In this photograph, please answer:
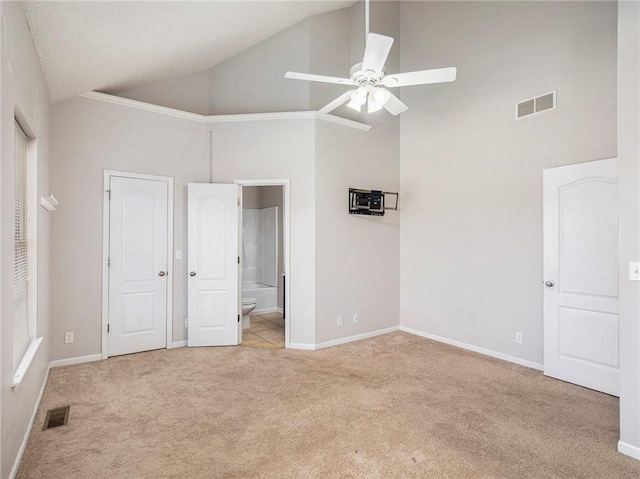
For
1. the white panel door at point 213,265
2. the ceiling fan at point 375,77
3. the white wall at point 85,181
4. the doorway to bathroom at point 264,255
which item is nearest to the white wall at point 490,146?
the ceiling fan at point 375,77

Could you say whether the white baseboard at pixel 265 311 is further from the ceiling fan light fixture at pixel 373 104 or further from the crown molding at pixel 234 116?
the ceiling fan light fixture at pixel 373 104

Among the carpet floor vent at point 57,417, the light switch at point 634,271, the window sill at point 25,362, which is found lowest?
the carpet floor vent at point 57,417

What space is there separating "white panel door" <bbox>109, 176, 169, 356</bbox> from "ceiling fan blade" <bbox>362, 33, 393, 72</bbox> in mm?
2922

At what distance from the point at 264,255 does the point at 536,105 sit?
4.96m

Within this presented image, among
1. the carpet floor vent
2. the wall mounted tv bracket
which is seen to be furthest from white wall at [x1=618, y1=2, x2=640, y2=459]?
the carpet floor vent

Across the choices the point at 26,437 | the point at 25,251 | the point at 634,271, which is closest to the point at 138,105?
the point at 25,251

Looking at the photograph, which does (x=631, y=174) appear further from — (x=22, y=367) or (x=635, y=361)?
(x=22, y=367)

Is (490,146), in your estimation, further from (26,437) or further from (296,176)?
(26,437)

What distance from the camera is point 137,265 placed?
418 centimetres

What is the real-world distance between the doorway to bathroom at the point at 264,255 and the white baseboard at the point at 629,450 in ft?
13.2

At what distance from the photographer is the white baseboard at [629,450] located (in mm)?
2221

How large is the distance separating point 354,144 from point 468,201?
A: 162cm

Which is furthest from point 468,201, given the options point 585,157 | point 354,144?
point 354,144

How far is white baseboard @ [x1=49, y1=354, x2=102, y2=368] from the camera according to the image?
370 cm
